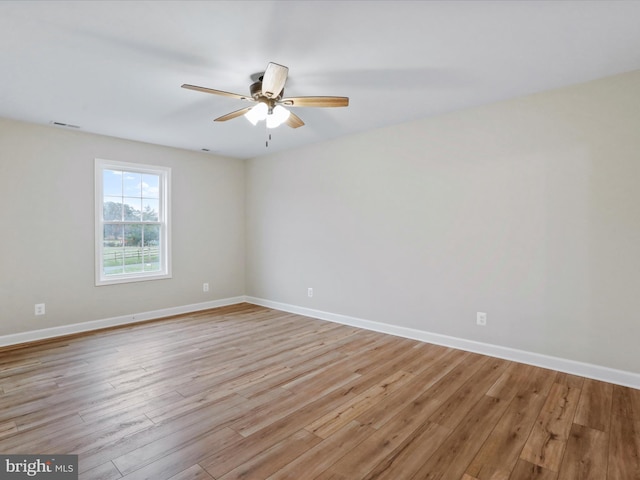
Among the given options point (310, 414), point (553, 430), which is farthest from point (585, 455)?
point (310, 414)

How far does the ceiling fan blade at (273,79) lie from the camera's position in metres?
2.23

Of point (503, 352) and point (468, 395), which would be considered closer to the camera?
point (468, 395)

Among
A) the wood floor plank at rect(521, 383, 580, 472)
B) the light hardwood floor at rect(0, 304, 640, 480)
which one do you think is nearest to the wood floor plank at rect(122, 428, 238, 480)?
the light hardwood floor at rect(0, 304, 640, 480)

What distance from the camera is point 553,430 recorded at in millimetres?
A: 2119

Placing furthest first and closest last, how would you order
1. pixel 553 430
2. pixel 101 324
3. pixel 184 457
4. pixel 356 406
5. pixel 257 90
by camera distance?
pixel 101 324 < pixel 257 90 < pixel 356 406 < pixel 553 430 < pixel 184 457

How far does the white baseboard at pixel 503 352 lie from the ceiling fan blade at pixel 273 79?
2.92m

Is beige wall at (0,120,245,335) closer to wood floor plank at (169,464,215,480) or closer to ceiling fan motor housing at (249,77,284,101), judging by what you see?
ceiling fan motor housing at (249,77,284,101)

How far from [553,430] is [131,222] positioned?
5038 millimetres

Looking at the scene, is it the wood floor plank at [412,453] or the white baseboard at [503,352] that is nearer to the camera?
the wood floor plank at [412,453]

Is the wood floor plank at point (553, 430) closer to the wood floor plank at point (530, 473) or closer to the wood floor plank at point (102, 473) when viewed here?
the wood floor plank at point (530, 473)

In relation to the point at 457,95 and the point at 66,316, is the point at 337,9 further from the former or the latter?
the point at 66,316

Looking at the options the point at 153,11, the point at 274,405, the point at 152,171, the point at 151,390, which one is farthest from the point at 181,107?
the point at 274,405

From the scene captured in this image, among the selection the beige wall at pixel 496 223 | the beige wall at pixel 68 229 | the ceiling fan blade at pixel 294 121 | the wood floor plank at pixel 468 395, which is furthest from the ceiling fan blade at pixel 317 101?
the beige wall at pixel 68 229

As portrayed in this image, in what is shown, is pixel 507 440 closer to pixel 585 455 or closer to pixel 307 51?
pixel 585 455
